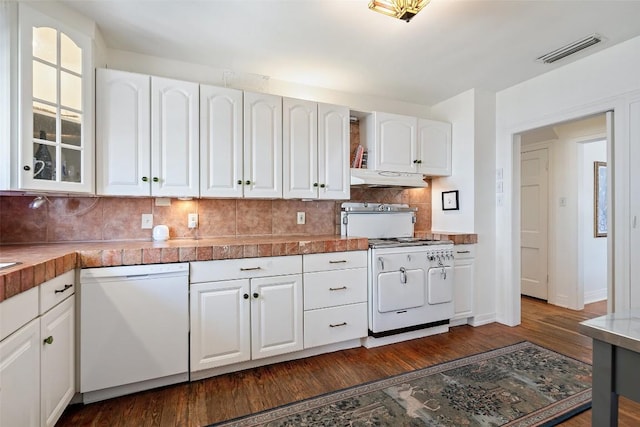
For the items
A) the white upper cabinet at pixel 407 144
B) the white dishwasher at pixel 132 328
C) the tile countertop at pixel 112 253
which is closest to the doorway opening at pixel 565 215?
the white upper cabinet at pixel 407 144

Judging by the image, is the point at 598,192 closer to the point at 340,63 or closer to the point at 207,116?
the point at 340,63

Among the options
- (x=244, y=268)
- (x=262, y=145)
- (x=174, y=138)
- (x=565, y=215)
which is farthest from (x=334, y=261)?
(x=565, y=215)

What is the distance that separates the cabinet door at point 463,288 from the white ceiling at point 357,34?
6.03 feet

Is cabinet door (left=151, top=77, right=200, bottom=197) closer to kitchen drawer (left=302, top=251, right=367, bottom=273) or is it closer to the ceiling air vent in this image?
kitchen drawer (left=302, top=251, right=367, bottom=273)

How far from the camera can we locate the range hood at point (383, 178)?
2873mm

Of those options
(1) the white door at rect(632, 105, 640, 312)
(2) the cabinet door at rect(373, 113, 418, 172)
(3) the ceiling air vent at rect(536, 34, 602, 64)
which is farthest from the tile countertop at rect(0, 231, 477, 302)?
(3) the ceiling air vent at rect(536, 34, 602, 64)

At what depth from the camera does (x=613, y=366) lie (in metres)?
0.92

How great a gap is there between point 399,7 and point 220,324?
2.22 m

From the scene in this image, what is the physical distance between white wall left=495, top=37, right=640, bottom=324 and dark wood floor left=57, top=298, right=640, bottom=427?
0.49 meters

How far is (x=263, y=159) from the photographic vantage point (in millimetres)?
2537

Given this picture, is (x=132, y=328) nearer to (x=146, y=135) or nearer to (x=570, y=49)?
(x=146, y=135)

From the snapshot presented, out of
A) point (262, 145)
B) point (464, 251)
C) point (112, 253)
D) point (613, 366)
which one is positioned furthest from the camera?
point (464, 251)

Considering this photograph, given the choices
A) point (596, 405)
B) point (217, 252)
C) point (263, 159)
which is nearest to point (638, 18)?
point (596, 405)

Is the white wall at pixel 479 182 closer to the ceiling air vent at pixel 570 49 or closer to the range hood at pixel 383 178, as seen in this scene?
the range hood at pixel 383 178
